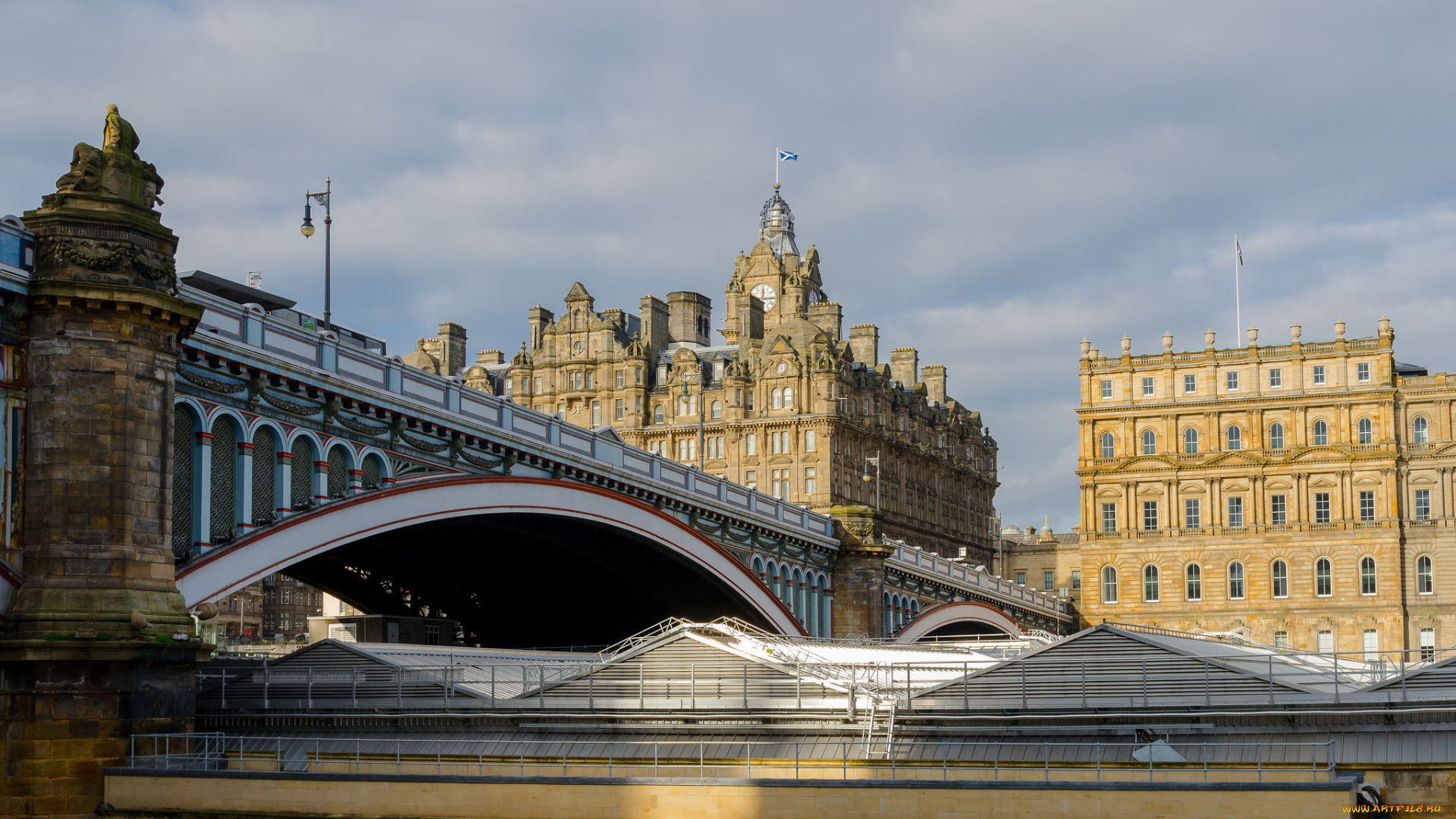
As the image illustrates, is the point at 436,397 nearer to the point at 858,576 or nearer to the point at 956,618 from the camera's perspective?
the point at 858,576

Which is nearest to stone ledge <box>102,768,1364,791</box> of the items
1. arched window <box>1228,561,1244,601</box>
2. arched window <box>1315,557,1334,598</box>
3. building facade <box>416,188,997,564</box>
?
building facade <box>416,188,997,564</box>

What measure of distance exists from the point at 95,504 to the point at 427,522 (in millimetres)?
15287

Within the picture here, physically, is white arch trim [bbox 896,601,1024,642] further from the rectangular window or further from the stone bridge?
the rectangular window

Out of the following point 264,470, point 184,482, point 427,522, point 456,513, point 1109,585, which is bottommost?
point 1109,585

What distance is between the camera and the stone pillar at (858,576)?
7838cm

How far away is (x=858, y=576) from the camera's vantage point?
79062 mm

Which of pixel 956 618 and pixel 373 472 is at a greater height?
pixel 373 472

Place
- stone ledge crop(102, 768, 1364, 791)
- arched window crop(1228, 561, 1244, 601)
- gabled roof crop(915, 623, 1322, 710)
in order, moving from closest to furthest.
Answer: stone ledge crop(102, 768, 1364, 791) → gabled roof crop(915, 623, 1322, 710) → arched window crop(1228, 561, 1244, 601)

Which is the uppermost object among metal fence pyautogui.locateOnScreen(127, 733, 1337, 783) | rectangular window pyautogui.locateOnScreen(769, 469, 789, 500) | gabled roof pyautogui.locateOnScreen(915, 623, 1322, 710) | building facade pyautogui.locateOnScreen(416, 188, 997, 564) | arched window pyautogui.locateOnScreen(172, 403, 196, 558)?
building facade pyautogui.locateOnScreen(416, 188, 997, 564)

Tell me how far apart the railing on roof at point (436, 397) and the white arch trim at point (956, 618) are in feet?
59.6

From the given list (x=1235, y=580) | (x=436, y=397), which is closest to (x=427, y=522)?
(x=436, y=397)

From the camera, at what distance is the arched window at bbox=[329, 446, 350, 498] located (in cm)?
4291

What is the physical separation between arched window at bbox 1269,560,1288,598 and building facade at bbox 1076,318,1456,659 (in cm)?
12

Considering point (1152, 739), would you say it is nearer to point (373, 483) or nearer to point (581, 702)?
point (581, 702)
